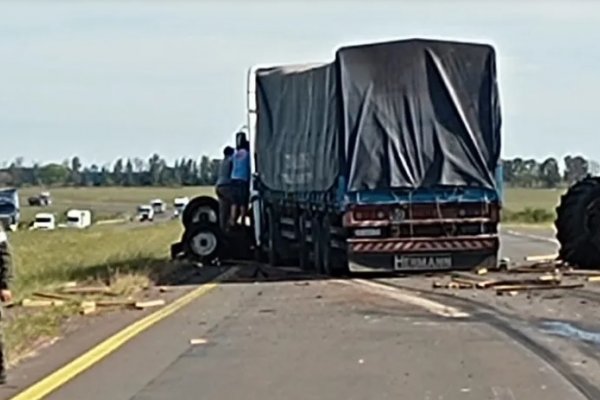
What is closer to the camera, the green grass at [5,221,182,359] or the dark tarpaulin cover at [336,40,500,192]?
the green grass at [5,221,182,359]

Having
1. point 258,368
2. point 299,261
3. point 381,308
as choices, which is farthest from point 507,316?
point 299,261

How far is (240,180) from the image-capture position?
34.2 metres

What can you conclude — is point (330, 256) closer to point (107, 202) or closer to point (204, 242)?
point (204, 242)

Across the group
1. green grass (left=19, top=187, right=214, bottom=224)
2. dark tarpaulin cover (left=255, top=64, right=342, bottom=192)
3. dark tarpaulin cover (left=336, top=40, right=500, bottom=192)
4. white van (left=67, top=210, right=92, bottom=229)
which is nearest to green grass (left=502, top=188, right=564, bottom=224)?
white van (left=67, top=210, right=92, bottom=229)

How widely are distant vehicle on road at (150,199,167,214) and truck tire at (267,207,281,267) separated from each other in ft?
419

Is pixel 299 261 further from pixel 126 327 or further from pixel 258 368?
pixel 258 368

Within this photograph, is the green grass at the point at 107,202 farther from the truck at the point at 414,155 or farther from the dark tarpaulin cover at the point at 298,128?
the truck at the point at 414,155

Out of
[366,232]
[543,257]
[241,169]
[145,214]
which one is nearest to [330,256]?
[366,232]

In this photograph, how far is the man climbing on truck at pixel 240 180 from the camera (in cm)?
3403

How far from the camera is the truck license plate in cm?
2834

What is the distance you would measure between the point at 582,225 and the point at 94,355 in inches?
Result: 592

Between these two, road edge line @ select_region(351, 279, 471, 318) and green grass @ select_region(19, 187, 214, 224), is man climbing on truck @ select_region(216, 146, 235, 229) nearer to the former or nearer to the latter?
road edge line @ select_region(351, 279, 471, 318)

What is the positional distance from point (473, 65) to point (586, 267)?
4.27 meters

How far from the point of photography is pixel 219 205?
3462 centimetres
